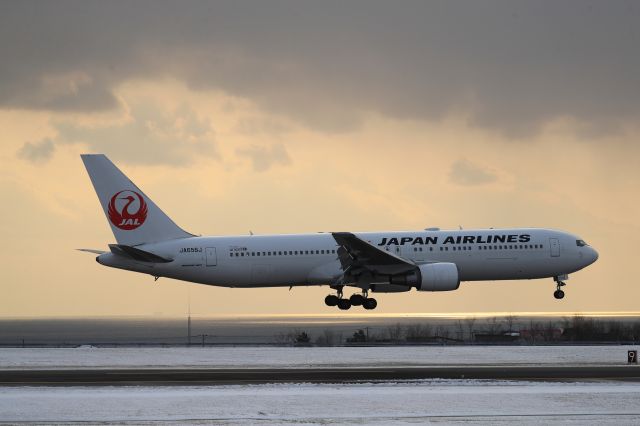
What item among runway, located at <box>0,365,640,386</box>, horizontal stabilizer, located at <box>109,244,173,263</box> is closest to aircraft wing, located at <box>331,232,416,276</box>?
horizontal stabilizer, located at <box>109,244,173,263</box>

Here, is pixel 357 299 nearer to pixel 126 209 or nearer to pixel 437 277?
pixel 437 277

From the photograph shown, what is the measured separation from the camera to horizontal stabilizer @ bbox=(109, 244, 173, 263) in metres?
68.9

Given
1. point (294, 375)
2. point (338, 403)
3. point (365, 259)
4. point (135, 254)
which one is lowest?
point (338, 403)

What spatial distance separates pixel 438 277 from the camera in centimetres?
6706

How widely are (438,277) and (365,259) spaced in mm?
4535

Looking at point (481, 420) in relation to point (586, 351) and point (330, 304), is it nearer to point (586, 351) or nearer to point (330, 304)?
point (586, 351)

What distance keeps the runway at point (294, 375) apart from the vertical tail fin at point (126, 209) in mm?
24033

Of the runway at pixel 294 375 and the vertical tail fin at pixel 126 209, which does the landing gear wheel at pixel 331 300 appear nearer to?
the vertical tail fin at pixel 126 209

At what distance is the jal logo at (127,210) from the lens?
73.2 meters

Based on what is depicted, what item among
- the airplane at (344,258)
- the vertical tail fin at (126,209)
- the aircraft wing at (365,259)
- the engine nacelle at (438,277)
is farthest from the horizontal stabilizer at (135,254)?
the engine nacelle at (438,277)

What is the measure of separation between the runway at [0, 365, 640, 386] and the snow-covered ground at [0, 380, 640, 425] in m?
2.38

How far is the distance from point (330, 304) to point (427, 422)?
41.6 m

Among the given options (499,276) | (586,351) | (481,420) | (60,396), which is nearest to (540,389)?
(481,420)

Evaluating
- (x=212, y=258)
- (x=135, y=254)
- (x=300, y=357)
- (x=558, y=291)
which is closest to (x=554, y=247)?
(x=558, y=291)
